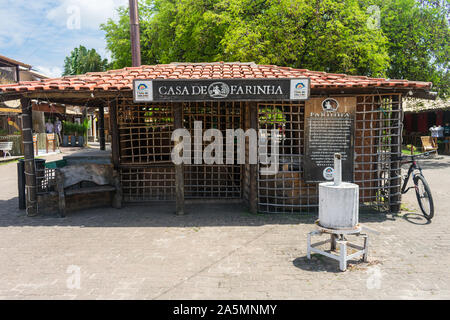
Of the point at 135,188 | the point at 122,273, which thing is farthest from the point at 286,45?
the point at 122,273

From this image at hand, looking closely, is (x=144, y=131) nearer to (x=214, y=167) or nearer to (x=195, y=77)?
(x=214, y=167)

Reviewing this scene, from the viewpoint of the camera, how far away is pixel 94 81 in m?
6.80

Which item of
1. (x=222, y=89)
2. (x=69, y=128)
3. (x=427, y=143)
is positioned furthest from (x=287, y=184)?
(x=69, y=128)

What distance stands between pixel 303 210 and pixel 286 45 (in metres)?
9.07

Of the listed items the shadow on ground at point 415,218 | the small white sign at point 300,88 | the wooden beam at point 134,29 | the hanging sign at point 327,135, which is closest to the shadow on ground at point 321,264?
the hanging sign at point 327,135

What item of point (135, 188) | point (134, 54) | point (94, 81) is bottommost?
point (135, 188)

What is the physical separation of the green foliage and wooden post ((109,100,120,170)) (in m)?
7.43

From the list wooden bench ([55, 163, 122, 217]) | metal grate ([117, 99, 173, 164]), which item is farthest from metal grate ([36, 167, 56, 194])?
metal grate ([117, 99, 173, 164])

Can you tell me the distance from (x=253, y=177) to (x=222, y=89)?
76.8 inches

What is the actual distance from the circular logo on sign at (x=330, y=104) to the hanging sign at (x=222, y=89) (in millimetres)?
857

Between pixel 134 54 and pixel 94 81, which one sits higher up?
pixel 134 54

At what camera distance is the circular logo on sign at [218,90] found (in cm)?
600

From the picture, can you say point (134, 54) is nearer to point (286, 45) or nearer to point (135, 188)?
point (135, 188)

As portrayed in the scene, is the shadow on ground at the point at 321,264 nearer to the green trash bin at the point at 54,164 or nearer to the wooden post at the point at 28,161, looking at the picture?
the wooden post at the point at 28,161
